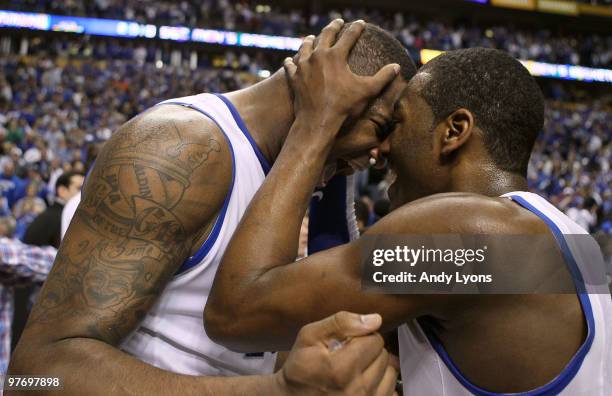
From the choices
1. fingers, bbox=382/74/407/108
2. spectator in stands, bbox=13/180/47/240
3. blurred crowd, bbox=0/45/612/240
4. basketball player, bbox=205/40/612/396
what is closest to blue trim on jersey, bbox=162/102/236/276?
basketball player, bbox=205/40/612/396

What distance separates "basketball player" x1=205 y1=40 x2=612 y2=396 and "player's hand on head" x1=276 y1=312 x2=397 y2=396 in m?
0.25

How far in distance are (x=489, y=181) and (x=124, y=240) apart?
1.01m

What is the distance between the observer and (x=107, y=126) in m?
14.7

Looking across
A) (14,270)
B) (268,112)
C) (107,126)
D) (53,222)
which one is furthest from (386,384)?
(107,126)

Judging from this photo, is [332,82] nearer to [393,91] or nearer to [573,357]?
[393,91]

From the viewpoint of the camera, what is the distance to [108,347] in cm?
149

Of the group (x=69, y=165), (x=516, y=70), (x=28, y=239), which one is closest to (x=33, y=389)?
(x=516, y=70)

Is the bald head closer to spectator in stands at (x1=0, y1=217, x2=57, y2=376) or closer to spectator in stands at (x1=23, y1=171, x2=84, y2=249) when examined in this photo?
spectator in stands at (x1=0, y1=217, x2=57, y2=376)

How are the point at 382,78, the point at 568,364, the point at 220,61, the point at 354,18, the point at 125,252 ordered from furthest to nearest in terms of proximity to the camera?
the point at 354,18 → the point at 220,61 → the point at 382,78 → the point at 125,252 → the point at 568,364

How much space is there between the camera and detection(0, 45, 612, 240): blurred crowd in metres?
11.3

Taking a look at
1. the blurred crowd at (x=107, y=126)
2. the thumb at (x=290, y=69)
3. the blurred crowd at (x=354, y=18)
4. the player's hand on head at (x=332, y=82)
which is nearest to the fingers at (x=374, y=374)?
the player's hand on head at (x=332, y=82)

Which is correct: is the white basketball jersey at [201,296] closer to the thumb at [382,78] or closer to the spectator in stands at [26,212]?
the thumb at [382,78]

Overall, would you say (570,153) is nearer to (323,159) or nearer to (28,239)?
(28,239)

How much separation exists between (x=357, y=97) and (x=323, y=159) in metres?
0.23
